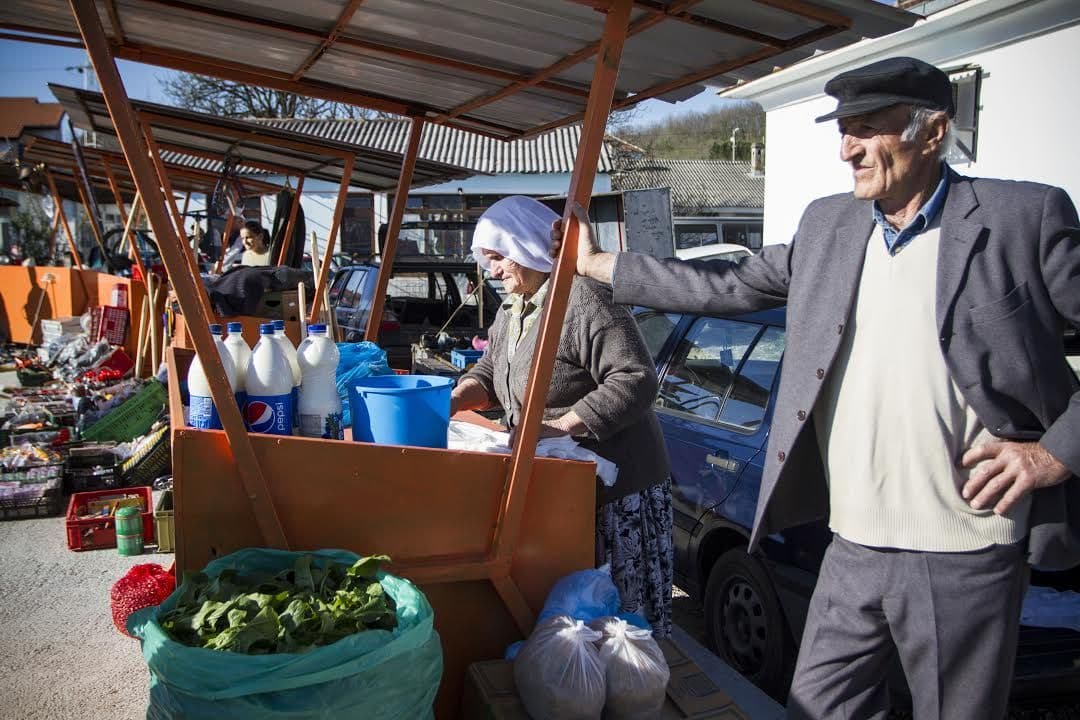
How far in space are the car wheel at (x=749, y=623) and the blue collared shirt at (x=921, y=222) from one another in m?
1.92

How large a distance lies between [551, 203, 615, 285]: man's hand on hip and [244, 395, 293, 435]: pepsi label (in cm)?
87

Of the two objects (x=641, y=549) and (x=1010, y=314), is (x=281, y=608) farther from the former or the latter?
(x=1010, y=314)

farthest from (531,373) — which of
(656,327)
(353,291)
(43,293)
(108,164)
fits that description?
(43,293)

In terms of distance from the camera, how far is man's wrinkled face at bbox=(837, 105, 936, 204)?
188 cm

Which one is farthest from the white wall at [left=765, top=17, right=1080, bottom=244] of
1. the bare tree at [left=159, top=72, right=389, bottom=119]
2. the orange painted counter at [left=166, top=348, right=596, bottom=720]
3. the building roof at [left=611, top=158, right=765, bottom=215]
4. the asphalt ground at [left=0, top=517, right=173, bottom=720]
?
the bare tree at [left=159, top=72, right=389, bottom=119]

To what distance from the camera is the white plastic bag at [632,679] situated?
1983 millimetres

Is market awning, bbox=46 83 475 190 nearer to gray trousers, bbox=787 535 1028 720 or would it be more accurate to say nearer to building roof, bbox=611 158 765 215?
gray trousers, bbox=787 535 1028 720

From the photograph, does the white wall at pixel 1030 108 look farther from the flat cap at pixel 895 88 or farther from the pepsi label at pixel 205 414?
the pepsi label at pixel 205 414

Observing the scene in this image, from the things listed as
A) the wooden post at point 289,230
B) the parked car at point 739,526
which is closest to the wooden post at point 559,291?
the parked car at point 739,526

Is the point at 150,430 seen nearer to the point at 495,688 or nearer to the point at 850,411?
the point at 495,688

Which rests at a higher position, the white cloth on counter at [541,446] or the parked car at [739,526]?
the white cloth on counter at [541,446]

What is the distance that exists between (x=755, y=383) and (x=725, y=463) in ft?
1.38

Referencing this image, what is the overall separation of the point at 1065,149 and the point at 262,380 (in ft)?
28.5

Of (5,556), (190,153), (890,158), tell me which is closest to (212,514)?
(890,158)
